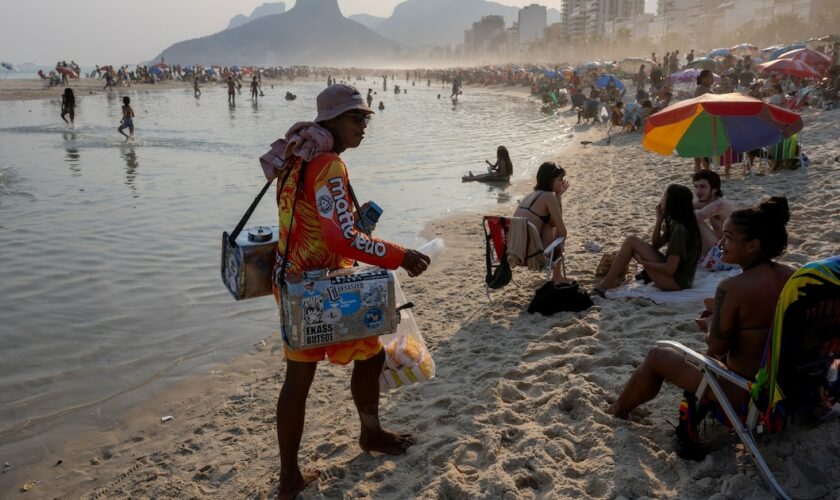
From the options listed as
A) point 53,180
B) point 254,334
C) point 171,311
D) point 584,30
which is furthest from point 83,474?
point 584,30

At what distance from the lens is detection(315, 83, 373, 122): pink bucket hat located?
8.31ft

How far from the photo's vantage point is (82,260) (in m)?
7.67

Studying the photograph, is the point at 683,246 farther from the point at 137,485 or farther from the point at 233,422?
the point at 137,485

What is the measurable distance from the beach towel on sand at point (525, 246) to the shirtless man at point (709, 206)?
154 cm

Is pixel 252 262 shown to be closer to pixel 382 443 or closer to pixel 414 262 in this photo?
pixel 414 262

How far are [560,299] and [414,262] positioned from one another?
9.08 feet

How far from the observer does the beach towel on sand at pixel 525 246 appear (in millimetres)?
5527

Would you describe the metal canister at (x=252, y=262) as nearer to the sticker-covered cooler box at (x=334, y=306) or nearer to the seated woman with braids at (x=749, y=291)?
the sticker-covered cooler box at (x=334, y=306)

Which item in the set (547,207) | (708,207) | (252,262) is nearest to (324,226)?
(252,262)

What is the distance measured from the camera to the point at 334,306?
8.05 feet

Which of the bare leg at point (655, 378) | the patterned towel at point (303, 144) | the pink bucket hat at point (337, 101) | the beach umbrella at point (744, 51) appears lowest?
the bare leg at point (655, 378)

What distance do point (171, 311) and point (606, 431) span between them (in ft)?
15.0

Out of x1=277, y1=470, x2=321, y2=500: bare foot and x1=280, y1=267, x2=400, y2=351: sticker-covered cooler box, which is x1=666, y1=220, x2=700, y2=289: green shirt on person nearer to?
x1=280, y1=267, x2=400, y2=351: sticker-covered cooler box

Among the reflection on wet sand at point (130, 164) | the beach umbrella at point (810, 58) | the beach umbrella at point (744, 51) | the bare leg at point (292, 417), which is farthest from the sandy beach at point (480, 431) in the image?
the beach umbrella at point (744, 51)
